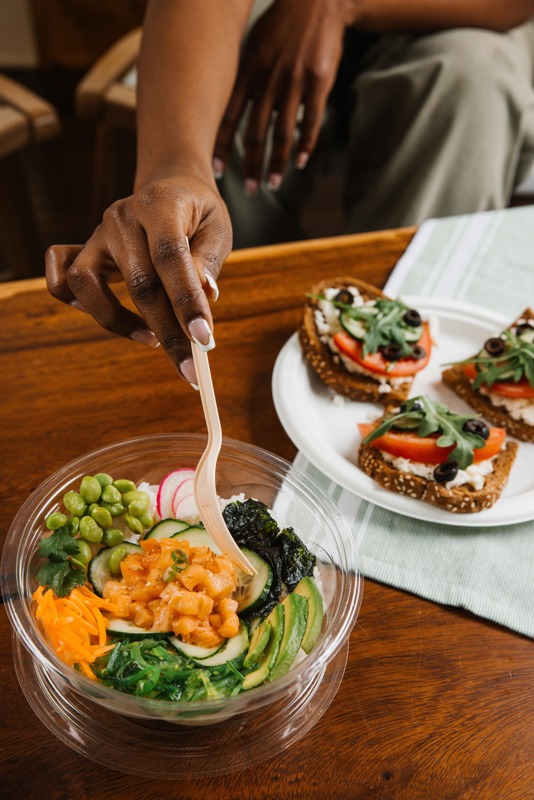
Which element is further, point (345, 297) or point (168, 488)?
point (345, 297)

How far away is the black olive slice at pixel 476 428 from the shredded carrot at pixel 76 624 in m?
0.76

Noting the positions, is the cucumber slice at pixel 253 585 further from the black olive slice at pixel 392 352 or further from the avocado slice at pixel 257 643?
the black olive slice at pixel 392 352

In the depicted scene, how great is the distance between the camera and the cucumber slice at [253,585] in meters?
1.08

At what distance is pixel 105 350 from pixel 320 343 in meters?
0.48

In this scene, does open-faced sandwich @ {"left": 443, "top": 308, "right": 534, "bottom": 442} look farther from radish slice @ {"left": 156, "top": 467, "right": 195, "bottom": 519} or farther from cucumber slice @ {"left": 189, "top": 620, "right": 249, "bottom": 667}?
cucumber slice @ {"left": 189, "top": 620, "right": 249, "bottom": 667}

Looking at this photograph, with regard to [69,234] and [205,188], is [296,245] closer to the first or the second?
[205,188]

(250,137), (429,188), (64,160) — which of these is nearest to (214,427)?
(250,137)

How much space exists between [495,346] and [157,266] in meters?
0.84

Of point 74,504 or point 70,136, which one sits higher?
point 74,504

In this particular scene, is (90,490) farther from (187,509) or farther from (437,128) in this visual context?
(437,128)

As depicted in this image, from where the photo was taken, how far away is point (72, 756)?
99 centimetres

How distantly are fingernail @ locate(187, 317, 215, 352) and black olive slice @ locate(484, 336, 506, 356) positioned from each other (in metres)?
0.80

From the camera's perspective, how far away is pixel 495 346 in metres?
1.63

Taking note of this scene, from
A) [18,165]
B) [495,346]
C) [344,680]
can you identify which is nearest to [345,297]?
[495,346]
